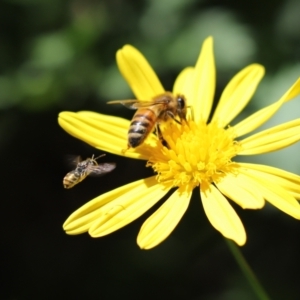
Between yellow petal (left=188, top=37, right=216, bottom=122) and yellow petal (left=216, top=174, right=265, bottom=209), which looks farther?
yellow petal (left=188, top=37, right=216, bottom=122)

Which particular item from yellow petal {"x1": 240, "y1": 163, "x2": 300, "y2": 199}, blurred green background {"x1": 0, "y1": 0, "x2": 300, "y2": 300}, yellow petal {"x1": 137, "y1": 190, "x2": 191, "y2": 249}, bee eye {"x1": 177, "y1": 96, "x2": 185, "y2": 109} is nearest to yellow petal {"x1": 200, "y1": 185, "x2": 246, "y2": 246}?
yellow petal {"x1": 137, "y1": 190, "x2": 191, "y2": 249}

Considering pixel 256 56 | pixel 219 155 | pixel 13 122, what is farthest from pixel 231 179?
pixel 13 122

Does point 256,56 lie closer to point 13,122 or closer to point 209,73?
point 209,73

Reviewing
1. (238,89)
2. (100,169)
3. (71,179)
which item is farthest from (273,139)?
(71,179)

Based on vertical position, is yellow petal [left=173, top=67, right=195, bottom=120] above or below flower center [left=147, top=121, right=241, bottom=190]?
above

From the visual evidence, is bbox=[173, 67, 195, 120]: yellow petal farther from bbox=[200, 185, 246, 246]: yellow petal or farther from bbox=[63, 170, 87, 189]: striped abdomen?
bbox=[63, 170, 87, 189]: striped abdomen

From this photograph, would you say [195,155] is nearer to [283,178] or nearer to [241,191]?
[241,191]
